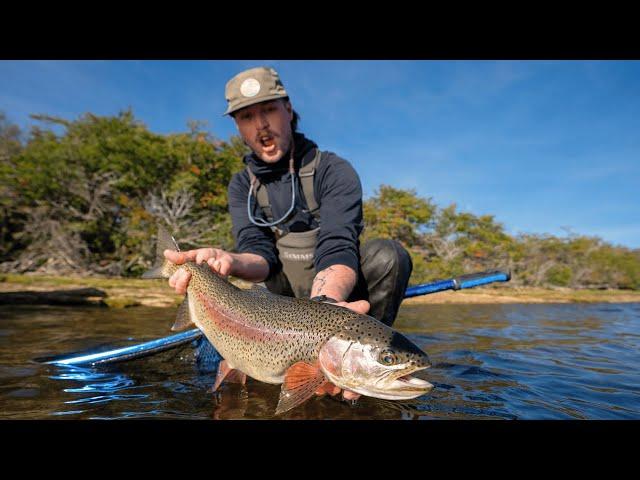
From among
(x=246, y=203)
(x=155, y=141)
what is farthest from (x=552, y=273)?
(x=246, y=203)

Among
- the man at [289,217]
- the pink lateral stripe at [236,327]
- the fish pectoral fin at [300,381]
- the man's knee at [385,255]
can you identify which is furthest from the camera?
the man's knee at [385,255]

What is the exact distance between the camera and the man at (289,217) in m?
3.43

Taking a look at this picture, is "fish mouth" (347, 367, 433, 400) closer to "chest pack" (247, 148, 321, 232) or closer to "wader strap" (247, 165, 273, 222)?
"chest pack" (247, 148, 321, 232)

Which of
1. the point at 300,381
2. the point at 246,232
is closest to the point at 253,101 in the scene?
the point at 246,232

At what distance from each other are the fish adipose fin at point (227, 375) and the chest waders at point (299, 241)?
1.29 m

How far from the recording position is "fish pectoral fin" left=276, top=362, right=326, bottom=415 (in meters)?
2.15

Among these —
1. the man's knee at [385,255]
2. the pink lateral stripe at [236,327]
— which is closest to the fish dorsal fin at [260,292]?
the pink lateral stripe at [236,327]

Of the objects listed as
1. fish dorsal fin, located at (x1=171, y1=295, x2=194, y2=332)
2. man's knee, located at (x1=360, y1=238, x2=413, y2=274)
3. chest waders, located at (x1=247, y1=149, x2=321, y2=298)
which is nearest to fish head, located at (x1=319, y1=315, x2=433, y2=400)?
fish dorsal fin, located at (x1=171, y1=295, x2=194, y2=332)

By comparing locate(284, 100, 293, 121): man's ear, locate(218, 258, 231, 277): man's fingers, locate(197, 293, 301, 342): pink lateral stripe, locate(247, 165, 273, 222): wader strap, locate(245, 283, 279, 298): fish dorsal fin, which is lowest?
locate(197, 293, 301, 342): pink lateral stripe

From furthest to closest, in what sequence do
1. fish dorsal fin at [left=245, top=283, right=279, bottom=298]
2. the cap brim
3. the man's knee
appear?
the man's knee → the cap brim → fish dorsal fin at [left=245, top=283, right=279, bottom=298]

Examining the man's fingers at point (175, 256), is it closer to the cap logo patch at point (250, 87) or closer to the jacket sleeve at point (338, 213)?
the jacket sleeve at point (338, 213)

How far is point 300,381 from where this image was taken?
7.20 ft
